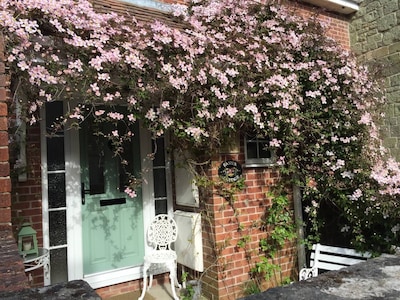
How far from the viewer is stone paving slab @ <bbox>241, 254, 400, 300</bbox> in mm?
908

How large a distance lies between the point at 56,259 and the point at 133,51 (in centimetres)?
253

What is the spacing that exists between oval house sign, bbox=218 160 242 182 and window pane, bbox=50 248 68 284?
205cm

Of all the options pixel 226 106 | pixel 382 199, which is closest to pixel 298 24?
pixel 226 106

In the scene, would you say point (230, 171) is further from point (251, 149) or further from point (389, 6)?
point (389, 6)

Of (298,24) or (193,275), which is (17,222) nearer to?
(193,275)

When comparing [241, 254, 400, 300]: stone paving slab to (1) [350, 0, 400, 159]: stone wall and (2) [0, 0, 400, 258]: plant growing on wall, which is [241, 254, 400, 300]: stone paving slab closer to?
(2) [0, 0, 400, 258]: plant growing on wall

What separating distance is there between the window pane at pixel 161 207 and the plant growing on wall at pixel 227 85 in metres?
0.93

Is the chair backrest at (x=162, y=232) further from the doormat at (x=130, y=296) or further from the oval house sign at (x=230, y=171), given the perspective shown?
the oval house sign at (x=230, y=171)

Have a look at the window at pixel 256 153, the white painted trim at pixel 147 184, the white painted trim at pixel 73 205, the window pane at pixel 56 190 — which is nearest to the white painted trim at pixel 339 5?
the window at pixel 256 153

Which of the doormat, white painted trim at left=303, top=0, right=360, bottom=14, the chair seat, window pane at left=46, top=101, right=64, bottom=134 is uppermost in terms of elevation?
white painted trim at left=303, top=0, right=360, bottom=14

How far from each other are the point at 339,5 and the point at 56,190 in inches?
229

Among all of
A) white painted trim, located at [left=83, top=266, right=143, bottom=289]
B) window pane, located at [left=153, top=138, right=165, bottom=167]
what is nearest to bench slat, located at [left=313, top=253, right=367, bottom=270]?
white painted trim, located at [left=83, top=266, right=143, bottom=289]

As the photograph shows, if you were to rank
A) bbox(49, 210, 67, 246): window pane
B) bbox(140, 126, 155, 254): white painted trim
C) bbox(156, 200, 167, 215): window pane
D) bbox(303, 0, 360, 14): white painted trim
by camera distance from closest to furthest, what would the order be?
1. bbox(49, 210, 67, 246): window pane
2. bbox(140, 126, 155, 254): white painted trim
3. bbox(156, 200, 167, 215): window pane
4. bbox(303, 0, 360, 14): white painted trim

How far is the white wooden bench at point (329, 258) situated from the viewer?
3795mm
